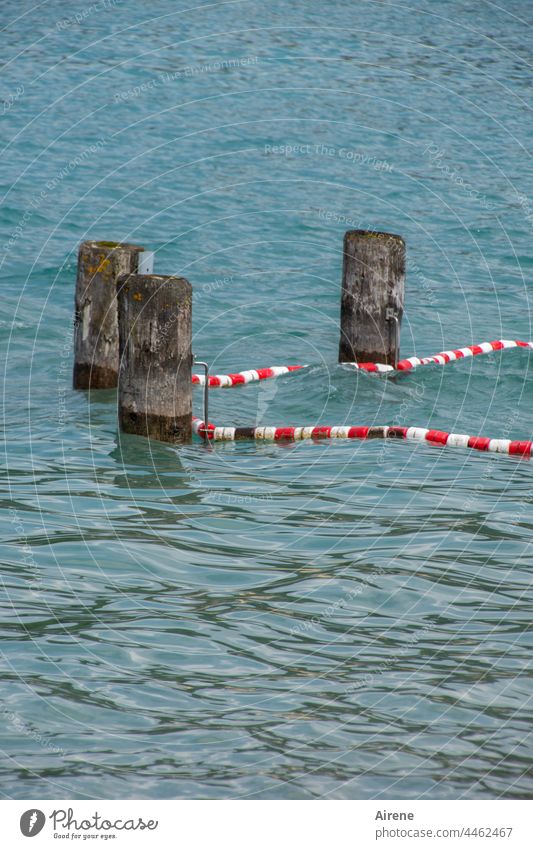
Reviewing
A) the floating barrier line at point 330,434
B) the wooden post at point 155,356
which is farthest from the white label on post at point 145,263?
the floating barrier line at point 330,434

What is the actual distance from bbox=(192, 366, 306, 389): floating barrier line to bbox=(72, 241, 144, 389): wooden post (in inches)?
46.5

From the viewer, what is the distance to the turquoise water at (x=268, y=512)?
551 cm

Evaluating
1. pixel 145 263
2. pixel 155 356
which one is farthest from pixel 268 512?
pixel 145 263

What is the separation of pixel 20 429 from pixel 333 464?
3037mm

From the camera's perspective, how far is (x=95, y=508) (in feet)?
29.1

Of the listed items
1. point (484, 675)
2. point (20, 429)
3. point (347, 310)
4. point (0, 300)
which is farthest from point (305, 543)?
point (0, 300)

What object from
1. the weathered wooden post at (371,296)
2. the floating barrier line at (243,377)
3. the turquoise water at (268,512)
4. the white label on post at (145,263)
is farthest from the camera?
→ the floating barrier line at (243,377)

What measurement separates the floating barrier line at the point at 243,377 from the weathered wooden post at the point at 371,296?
2.86 ft

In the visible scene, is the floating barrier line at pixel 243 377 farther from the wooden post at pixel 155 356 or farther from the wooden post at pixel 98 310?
the wooden post at pixel 155 356

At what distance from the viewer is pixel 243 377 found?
44.8 feet

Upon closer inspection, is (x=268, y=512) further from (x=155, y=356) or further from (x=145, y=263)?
(x=145, y=263)
